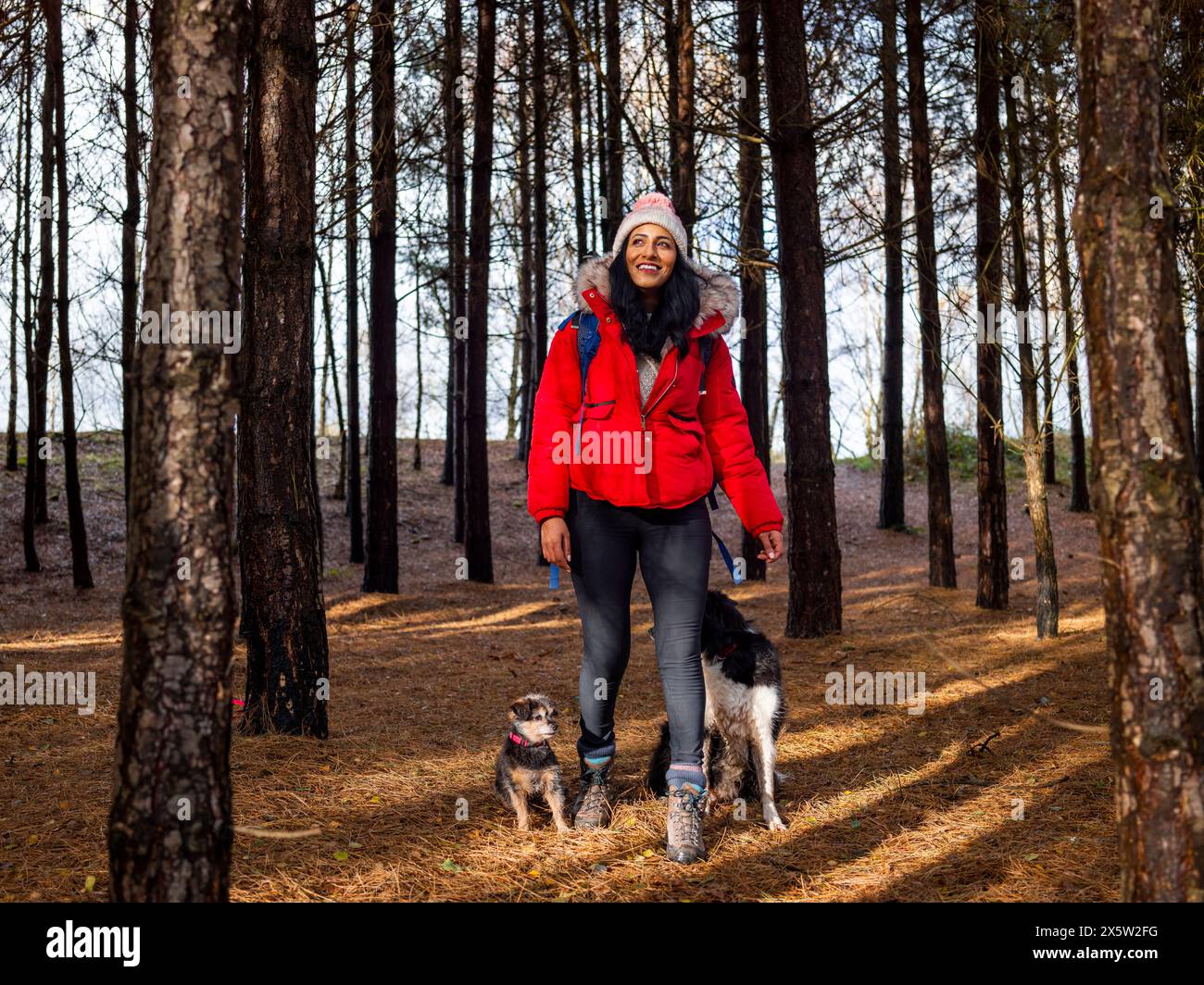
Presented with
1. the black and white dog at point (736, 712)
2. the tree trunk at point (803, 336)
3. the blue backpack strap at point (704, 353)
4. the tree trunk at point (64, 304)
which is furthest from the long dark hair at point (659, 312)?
the tree trunk at point (64, 304)

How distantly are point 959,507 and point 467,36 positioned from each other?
15203mm

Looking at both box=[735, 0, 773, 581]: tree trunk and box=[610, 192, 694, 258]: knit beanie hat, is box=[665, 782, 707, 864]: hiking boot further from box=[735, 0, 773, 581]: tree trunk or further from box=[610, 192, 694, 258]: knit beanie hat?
box=[735, 0, 773, 581]: tree trunk

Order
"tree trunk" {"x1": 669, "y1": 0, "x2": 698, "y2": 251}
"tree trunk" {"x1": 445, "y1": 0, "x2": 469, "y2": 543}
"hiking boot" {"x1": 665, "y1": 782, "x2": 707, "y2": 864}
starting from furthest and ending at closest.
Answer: "tree trunk" {"x1": 445, "y1": 0, "x2": 469, "y2": 543} → "tree trunk" {"x1": 669, "y1": 0, "x2": 698, "y2": 251} → "hiking boot" {"x1": 665, "y1": 782, "x2": 707, "y2": 864}

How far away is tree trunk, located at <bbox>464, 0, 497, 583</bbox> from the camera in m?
14.1

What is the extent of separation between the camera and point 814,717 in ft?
22.5

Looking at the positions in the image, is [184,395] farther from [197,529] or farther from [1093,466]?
[1093,466]

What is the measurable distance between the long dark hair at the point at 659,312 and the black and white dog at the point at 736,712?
4.51 ft

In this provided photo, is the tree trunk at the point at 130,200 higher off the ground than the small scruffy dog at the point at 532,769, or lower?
higher

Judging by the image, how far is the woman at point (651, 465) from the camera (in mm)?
4172

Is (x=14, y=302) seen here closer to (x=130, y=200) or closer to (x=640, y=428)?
(x=130, y=200)

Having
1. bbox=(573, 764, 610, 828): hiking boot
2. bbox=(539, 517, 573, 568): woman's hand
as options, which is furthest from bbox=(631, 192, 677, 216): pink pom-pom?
bbox=(573, 764, 610, 828): hiking boot

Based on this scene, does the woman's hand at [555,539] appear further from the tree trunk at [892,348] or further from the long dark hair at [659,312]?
the tree trunk at [892,348]

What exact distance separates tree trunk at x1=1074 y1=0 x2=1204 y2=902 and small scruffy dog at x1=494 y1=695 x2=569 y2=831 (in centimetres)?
243
